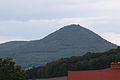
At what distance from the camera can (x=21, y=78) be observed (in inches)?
2894

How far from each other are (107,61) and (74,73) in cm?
14475

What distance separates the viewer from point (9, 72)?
73.4m

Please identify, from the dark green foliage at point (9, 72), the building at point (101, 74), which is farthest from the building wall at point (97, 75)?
the dark green foliage at point (9, 72)

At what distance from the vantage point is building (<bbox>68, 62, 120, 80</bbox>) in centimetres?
5234

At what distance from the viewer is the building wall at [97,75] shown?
52.3 m

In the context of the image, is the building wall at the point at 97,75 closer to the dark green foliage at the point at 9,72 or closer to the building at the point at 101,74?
the building at the point at 101,74

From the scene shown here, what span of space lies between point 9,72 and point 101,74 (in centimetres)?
2485

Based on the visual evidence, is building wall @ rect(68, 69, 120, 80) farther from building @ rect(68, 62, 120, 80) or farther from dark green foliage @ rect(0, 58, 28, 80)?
dark green foliage @ rect(0, 58, 28, 80)

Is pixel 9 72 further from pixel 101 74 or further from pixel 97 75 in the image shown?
pixel 101 74

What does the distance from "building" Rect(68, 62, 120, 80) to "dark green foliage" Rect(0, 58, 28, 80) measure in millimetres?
19732

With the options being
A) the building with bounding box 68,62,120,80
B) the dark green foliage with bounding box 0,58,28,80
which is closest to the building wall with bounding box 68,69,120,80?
the building with bounding box 68,62,120,80

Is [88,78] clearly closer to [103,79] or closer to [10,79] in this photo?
[103,79]

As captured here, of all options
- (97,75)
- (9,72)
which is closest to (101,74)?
(97,75)

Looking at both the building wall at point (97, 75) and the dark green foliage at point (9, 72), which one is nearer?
the building wall at point (97, 75)
